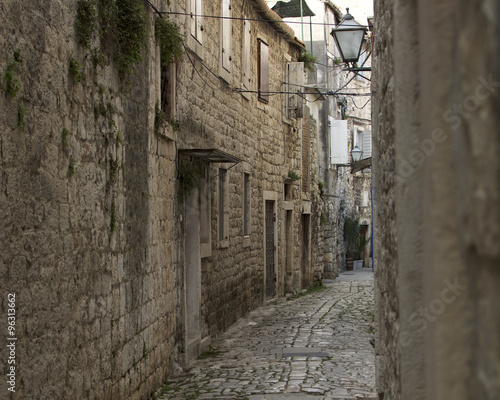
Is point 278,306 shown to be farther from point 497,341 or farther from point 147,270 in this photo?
point 497,341

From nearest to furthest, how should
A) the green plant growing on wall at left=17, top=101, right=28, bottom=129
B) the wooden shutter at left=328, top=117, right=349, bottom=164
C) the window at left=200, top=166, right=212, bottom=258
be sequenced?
the green plant growing on wall at left=17, top=101, right=28, bottom=129 → the window at left=200, top=166, right=212, bottom=258 → the wooden shutter at left=328, top=117, right=349, bottom=164

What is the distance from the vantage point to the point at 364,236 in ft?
111

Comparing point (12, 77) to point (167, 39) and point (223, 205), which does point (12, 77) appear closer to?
point (167, 39)

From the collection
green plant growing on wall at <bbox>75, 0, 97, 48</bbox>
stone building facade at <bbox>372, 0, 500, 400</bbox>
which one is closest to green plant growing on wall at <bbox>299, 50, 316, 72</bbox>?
green plant growing on wall at <bbox>75, 0, 97, 48</bbox>

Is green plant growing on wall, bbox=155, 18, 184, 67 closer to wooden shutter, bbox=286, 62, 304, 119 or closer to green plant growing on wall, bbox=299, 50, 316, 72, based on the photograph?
wooden shutter, bbox=286, 62, 304, 119

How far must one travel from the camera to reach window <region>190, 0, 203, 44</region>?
9.70 m

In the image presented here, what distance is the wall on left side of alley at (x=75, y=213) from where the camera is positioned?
409 centimetres

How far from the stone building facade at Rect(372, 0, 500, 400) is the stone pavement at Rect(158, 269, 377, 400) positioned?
181 inches

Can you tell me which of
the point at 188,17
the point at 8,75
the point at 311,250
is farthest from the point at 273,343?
the point at 311,250

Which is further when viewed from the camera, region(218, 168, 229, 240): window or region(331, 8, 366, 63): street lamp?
region(218, 168, 229, 240): window

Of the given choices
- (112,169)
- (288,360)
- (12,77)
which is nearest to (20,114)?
(12,77)

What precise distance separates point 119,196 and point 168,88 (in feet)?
8.66

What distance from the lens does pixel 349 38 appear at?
35.5ft

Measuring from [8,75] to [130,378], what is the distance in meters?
3.45
